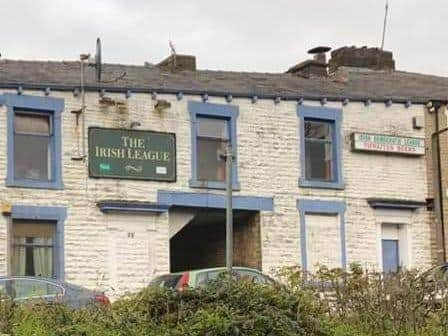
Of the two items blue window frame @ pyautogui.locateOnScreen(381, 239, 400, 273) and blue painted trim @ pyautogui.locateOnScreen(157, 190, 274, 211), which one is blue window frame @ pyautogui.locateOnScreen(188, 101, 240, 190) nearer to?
blue painted trim @ pyautogui.locateOnScreen(157, 190, 274, 211)

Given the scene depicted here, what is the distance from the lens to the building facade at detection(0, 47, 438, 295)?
87.8 feet

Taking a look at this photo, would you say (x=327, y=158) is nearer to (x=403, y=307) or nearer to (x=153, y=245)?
(x=153, y=245)

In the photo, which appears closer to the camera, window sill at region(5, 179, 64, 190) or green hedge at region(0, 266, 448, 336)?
green hedge at region(0, 266, 448, 336)

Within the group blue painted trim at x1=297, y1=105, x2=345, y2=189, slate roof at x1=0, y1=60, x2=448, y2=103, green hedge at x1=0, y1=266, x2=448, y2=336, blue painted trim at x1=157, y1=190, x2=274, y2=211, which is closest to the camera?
green hedge at x1=0, y1=266, x2=448, y2=336

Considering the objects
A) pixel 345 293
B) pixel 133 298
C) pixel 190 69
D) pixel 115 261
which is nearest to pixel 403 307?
pixel 345 293

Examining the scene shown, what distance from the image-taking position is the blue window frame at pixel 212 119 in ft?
94.0

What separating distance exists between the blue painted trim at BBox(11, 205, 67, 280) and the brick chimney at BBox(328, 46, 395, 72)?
13650 mm

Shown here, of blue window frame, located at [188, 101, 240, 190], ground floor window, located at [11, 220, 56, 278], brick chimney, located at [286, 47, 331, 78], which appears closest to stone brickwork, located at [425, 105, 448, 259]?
brick chimney, located at [286, 47, 331, 78]

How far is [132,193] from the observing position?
2764cm

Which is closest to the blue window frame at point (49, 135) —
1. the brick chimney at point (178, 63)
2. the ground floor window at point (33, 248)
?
the ground floor window at point (33, 248)

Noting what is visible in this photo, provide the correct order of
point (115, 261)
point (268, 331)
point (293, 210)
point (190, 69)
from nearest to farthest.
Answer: point (268, 331)
point (115, 261)
point (293, 210)
point (190, 69)

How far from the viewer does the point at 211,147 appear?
2931cm

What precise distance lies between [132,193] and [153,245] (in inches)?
56.7

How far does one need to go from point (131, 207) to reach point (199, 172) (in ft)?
7.96
